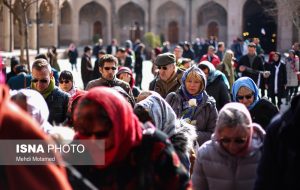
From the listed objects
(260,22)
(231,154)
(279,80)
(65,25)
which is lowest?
(279,80)

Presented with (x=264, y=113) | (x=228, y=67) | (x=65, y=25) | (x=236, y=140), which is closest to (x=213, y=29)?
(x=65, y=25)

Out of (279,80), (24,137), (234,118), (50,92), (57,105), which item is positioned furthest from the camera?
(279,80)

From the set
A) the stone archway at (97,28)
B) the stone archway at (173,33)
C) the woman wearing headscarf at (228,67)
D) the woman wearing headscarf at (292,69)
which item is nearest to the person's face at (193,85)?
the woman wearing headscarf at (228,67)

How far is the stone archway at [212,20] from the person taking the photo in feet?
149

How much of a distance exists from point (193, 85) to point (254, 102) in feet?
2.23

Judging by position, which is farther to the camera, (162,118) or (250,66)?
(250,66)

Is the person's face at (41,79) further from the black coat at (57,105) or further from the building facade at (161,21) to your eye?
the building facade at (161,21)

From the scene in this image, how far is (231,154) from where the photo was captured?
3898 mm

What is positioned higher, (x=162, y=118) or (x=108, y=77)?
(x=108, y=77)

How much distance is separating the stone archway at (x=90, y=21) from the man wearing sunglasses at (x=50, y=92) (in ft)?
134

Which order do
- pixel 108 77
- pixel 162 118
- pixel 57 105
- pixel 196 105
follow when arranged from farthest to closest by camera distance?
pixel 108 77 < pixel 57 105 < pixel 196 105 < pixel 162 118

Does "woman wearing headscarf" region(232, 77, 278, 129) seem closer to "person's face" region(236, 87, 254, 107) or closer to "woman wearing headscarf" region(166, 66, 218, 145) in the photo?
"person's face" region(236, 87, 254, 107)

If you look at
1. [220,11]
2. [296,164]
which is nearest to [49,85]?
[296,164]

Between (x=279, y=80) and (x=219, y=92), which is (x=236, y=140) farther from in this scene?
(x=279, y=80)
